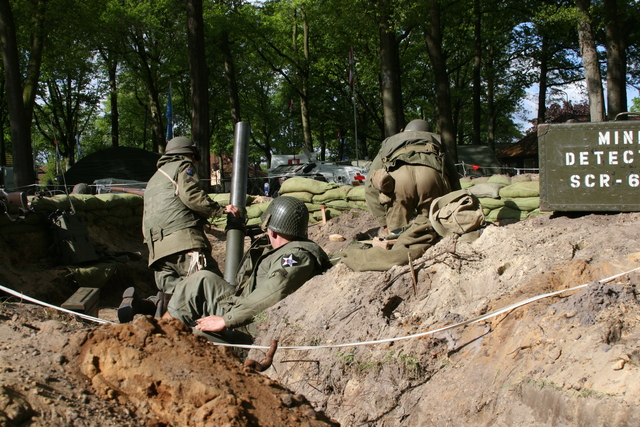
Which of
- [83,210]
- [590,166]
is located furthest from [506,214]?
[83,210]

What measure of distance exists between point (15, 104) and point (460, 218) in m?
12.0

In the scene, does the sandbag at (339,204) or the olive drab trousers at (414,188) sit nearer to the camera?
the olive drab trousers at (414,188)

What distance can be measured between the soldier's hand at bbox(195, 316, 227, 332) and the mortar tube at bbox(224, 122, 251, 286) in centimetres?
141

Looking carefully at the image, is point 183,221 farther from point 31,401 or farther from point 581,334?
point 581,334

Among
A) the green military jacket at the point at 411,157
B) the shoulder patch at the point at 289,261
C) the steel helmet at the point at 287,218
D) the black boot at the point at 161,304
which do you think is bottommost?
the black boot at the point at 161,304

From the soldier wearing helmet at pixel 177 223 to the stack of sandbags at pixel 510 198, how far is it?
452 cm

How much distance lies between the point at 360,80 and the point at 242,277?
27.0 metres

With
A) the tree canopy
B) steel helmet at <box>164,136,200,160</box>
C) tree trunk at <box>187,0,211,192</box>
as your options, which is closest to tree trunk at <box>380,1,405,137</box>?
the tree canopy

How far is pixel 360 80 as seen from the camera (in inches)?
1190

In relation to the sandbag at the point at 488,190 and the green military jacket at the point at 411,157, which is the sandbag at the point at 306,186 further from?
the green military jacket at the point at 411,157

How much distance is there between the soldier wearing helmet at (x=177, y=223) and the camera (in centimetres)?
544

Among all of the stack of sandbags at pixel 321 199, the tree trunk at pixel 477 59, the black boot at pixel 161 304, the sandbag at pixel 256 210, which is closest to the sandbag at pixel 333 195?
the stack of sandbags at pixel 321 199

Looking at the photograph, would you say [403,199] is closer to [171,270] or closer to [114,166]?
[171,270]

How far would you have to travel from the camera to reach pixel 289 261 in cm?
401
